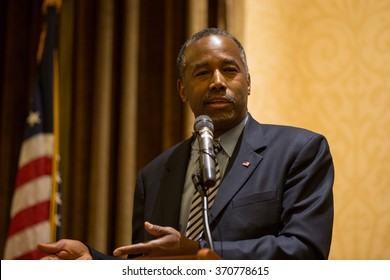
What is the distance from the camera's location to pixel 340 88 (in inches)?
138

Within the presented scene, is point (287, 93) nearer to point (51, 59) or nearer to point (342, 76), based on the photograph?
point (342, 76)

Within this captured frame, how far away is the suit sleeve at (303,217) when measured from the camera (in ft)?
6.06

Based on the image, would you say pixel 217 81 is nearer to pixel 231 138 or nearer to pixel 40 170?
pixel 231 138

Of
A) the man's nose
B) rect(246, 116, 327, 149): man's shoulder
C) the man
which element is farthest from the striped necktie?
the man's nose

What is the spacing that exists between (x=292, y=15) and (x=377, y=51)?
2.02 feet

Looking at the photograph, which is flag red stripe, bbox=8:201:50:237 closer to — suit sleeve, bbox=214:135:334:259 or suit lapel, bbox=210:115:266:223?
suit lapel, bbox=210:115:266:223

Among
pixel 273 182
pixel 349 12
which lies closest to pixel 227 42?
pixel 273 182

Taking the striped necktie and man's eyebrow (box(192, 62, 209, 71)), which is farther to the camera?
man's eyebrow (box(192, 62, 209, 71))

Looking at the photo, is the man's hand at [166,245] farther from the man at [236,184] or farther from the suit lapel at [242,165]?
the suit lapel at [242,165]

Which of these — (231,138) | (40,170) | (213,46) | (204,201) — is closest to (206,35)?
(213,46)

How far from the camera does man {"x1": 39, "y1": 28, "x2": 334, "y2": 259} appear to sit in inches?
73.8

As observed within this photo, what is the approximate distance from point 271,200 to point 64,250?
74cm

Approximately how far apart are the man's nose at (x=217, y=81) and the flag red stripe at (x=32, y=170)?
166 centimetres
